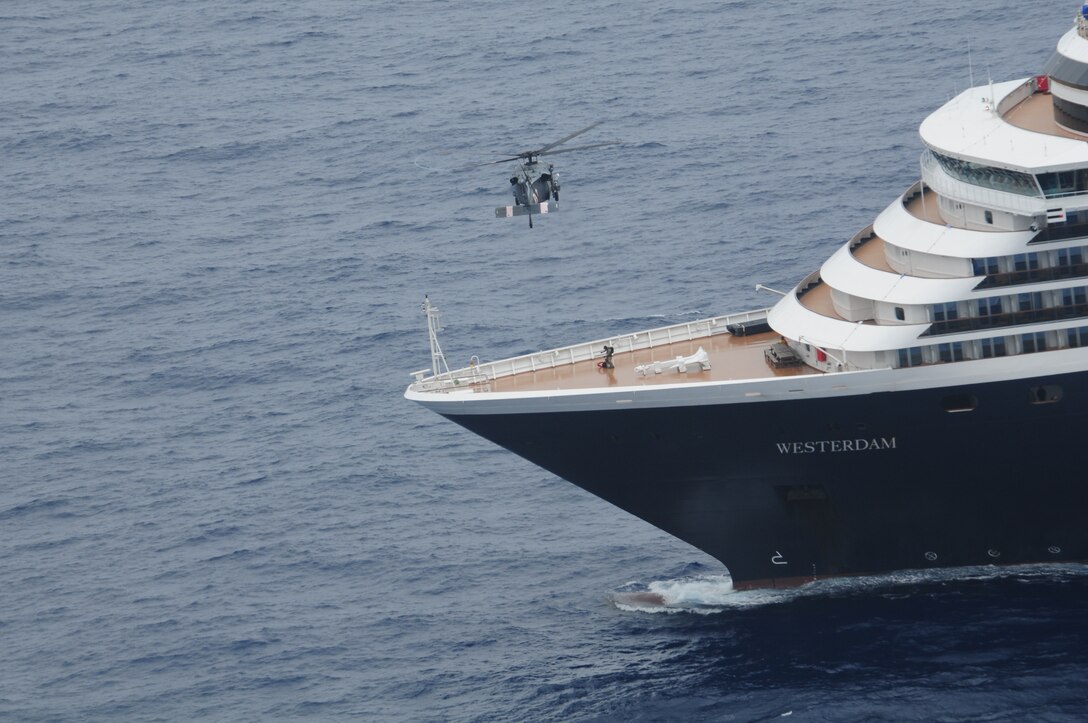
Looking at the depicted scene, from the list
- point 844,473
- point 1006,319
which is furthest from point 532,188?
point 1006,319

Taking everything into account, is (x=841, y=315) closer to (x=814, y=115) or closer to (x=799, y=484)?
(x=799, y=484)

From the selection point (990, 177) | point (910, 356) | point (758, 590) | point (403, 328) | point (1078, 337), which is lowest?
point (758, 590)

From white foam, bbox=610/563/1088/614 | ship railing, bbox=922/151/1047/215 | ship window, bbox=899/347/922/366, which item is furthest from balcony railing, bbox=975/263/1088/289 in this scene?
white foam, bbox=610/563/1088/614

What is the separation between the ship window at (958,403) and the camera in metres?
72.7

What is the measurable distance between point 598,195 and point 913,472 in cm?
5132

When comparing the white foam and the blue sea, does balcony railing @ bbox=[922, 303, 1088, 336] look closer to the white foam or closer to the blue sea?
the blue sea

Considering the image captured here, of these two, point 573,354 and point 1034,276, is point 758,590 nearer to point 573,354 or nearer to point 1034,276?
point 573,354

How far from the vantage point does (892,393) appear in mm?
72812

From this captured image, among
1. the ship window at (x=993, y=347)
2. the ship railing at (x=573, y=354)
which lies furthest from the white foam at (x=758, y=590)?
the ship railing at (x=573, y=354)

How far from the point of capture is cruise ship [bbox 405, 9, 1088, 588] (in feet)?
235

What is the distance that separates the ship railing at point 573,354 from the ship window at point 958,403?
1013 centimetres

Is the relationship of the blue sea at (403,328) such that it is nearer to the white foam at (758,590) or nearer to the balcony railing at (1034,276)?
the white foam at (758,590)

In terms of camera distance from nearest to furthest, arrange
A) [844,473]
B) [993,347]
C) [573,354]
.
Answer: [993,347] → [844,473] → [573,354]

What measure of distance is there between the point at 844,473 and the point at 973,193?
11.7m
